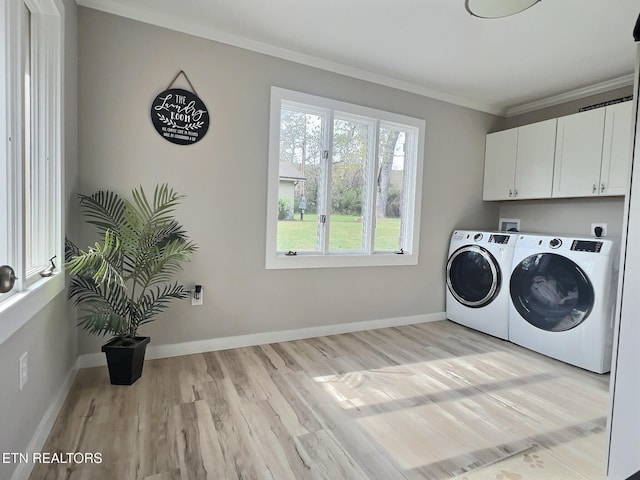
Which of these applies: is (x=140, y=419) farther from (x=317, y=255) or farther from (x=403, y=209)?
(x=403, y=209)

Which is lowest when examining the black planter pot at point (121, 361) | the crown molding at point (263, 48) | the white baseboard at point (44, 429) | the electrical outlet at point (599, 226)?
the white baseboard at point (44, 429)

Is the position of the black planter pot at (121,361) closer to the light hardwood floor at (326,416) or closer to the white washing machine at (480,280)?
the light hardwood floor at (326,416)

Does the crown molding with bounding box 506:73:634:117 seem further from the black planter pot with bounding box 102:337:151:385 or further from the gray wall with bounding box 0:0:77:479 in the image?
the black planter pot with bounding box 102:337:151:385

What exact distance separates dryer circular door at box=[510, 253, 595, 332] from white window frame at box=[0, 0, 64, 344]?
131 inches

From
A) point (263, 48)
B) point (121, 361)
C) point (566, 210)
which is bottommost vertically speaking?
point (121, 361)

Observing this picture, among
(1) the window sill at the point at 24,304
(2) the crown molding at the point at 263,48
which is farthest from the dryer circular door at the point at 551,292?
(1) the window sill at the point at 24,304

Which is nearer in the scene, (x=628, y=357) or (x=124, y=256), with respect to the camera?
(x=628, y=357)

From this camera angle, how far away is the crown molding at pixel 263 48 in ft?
7.06

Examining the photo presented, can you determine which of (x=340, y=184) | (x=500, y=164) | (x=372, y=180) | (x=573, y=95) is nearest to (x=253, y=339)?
(x=340, y=184)

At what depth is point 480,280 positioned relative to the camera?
325 centimetres

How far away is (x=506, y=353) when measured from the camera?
9.17ft

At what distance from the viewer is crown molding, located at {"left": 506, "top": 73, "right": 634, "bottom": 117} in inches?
113

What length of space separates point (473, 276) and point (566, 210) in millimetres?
1116

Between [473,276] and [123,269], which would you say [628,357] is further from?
[123,269]
